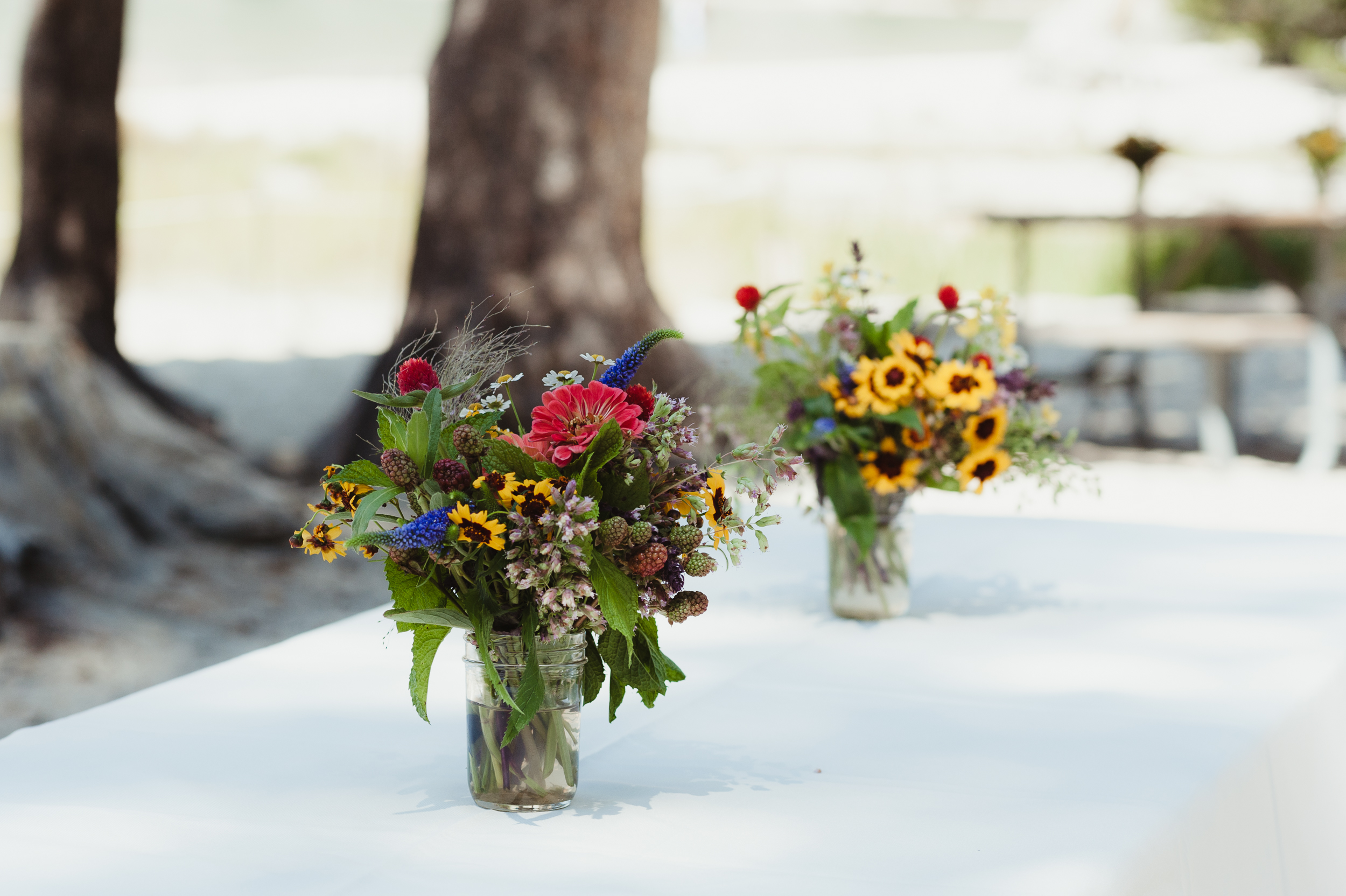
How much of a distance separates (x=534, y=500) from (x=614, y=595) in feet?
0.34

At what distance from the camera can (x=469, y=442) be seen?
48.5 inches

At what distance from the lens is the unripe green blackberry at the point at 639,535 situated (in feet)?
4.00

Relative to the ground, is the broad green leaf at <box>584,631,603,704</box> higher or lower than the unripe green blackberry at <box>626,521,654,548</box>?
lower

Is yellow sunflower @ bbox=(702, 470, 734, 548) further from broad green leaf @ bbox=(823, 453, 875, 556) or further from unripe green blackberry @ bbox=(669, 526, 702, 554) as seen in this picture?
broad green leaf @ bbox=(823, 453, 875, 556)

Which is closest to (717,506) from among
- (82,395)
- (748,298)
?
(748,298)

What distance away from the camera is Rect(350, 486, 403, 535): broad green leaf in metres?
1.19

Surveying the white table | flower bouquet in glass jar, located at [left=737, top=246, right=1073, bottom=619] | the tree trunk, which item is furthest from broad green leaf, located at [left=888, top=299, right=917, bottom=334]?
the tree trunk

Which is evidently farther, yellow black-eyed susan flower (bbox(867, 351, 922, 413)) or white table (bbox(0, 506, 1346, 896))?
yellow black-eyed susan flower (bbox(867, 351, 922, 413))

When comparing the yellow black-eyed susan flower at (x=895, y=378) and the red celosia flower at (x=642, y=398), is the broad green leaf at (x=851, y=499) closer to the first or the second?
the yellow black-eyed susan flower at (x=895, y=378)

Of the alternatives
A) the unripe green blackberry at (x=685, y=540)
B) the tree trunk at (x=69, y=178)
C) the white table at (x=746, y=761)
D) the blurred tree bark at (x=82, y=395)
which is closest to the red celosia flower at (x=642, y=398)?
the unripe green blackberry at (x=685, y=540)

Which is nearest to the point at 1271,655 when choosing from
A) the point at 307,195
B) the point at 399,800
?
the point at 399,800

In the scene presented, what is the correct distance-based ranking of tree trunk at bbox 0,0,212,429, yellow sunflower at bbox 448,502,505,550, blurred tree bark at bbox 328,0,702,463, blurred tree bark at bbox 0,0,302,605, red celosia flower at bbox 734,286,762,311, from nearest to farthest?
yellow sunflower at bbox 448,502,505,550, red celosia flower at bbox 734,286,762,311, blurred tree bark at bbox 0,0,302,605, blurred tree bark at bbox 328,0,702,463, tree trunk at bbox 0,0,212,429

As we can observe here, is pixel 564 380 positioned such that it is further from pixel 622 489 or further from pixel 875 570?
pixel 875 570

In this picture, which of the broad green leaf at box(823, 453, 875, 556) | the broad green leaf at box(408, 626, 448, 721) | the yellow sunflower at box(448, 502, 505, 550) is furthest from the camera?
the broad green leaf at box(823, 453, 875, 556)
